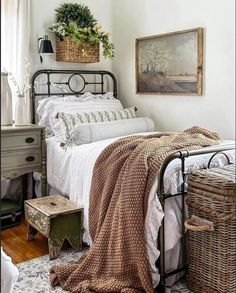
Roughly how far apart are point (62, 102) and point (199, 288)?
2.00m

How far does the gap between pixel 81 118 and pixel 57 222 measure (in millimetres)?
1037

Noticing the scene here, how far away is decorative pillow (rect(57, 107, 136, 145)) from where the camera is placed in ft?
9.93

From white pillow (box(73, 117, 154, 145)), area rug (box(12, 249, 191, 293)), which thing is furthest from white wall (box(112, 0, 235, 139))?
area rug (box(12, 249, 191, 293))

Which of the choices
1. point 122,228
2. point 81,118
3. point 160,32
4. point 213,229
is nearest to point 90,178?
point 122,228

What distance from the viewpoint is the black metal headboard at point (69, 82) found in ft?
11.7

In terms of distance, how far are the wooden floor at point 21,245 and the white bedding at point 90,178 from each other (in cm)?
35

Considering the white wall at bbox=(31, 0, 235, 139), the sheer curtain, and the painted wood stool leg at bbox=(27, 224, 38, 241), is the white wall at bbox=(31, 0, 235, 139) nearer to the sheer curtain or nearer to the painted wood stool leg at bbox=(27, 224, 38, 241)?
the sheer curtain

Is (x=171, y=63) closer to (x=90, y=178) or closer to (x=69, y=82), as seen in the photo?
(x=69, y=82)

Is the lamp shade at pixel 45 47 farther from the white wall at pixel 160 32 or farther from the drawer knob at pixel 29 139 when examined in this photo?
the drawer knob at pixel 29 139

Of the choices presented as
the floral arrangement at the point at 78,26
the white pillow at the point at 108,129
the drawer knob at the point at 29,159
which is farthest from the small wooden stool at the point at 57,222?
the floral arrangement at the point at 78,26

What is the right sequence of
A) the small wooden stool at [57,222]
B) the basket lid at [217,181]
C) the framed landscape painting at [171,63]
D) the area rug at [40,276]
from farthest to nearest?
1. the framed landscape painting at [171,63]
2. the small wooden stool at [57,222]
3. the area rug at [40,276]
4. the basket lid at [217,181]

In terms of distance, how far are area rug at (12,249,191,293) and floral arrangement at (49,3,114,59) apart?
1.96 m

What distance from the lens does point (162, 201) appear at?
78.0 inches

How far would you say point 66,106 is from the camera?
3.31m
